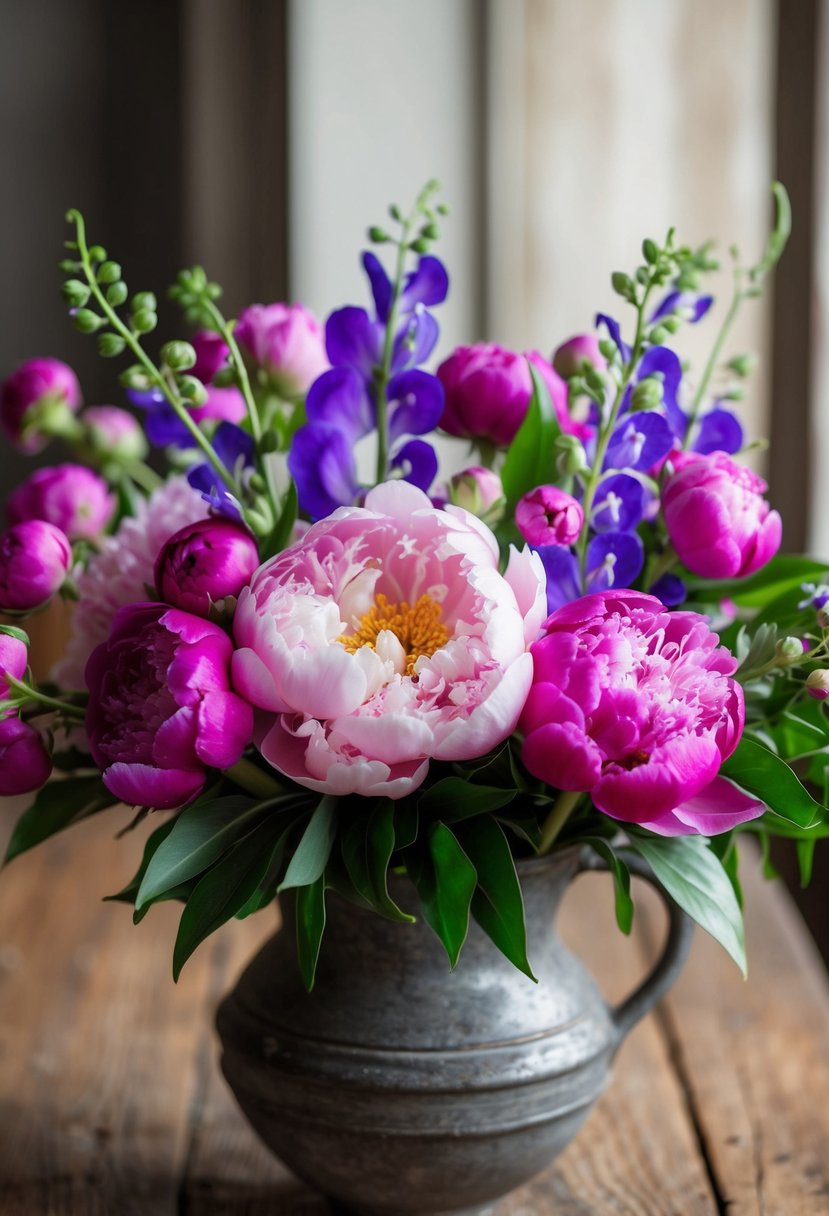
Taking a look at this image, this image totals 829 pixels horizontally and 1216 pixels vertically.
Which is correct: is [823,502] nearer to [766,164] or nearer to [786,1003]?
[766,164]

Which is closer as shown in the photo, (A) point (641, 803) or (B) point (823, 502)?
(A) point (641, 803)

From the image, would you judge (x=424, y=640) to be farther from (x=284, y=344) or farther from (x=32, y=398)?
(x=32, y=398)

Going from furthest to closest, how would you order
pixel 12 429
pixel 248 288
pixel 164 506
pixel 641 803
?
pixel 248 288 → pixel 12 429 → pixel 164 506 → pixel 641 803

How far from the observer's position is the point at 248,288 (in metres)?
2.39

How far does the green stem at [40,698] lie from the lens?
0.46 m

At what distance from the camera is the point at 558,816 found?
1.57 feet

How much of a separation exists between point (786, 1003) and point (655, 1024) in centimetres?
10

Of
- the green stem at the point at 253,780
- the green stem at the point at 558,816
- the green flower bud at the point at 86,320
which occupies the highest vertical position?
the green flower bud at the point at 86,320

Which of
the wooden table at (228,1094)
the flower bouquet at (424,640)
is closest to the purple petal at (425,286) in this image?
the flower bouquet at (424,640)

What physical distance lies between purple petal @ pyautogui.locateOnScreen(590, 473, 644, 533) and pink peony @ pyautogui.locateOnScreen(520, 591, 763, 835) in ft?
0.22

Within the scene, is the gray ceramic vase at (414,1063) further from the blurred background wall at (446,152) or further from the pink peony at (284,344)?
the blurred background wall at (446,152)

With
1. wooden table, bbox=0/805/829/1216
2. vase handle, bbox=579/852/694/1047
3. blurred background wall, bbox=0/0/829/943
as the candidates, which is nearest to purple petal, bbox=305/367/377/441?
vase handle, bbox=579/852/694/1047

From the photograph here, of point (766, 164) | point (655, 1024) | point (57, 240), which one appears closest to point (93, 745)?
point (655, 1024)

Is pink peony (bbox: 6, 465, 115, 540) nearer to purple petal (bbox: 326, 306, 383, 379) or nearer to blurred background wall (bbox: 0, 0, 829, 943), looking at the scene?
purple petal (bbox: 326, 306, 383, 379)
